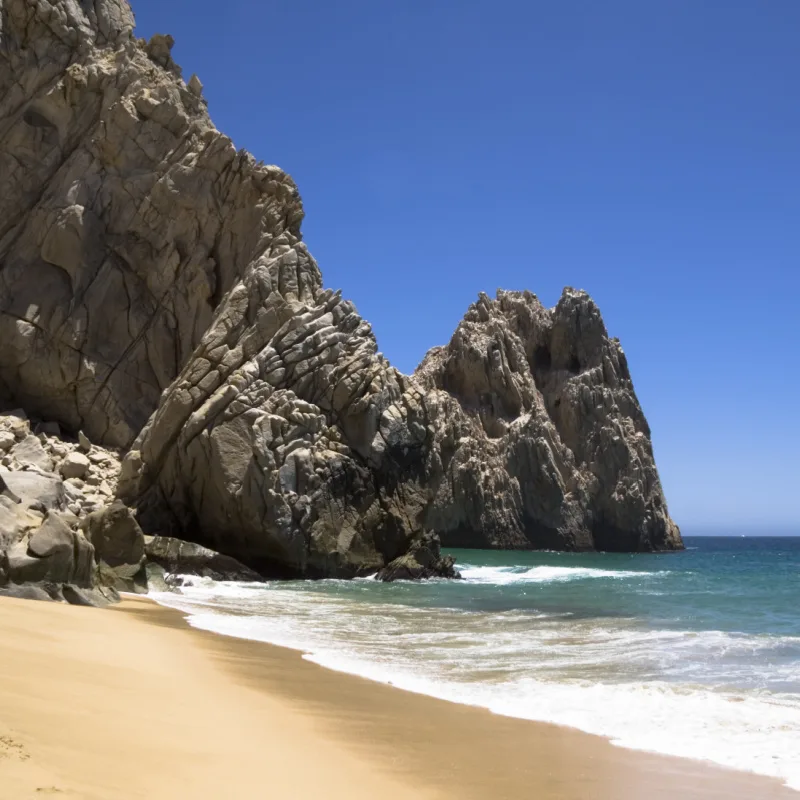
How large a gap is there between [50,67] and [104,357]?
15.0 metres

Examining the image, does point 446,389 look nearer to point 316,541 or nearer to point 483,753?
point 316,541

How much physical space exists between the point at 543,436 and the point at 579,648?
60.1 meters

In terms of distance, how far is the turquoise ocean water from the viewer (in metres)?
9.23

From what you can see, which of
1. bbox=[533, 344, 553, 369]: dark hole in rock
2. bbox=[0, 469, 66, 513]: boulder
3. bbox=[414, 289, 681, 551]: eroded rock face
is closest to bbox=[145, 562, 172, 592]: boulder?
bbox=[0, 469, 66, 513]: boulder

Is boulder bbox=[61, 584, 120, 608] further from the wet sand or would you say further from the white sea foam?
the wet sand

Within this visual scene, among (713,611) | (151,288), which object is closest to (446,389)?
(151,288)

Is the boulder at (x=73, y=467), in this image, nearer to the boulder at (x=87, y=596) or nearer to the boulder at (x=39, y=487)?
the boulder at (x=39, y=487)

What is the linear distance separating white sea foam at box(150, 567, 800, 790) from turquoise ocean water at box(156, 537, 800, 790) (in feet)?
0.09

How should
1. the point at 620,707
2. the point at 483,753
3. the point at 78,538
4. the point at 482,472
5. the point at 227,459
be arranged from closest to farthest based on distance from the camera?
the point at 483,753, the point at 620,707, the point at 78,538, the point at 227,459, the point at 482,472

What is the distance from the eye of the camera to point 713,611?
75.6 feet

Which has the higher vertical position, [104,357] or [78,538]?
[104,357]

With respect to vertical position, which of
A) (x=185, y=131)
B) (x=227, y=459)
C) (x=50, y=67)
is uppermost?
(x=50, y=67)

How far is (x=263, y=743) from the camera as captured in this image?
7047mm

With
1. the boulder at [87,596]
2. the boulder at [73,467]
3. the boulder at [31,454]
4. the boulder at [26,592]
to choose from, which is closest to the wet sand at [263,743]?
the boulder at [26,592]
